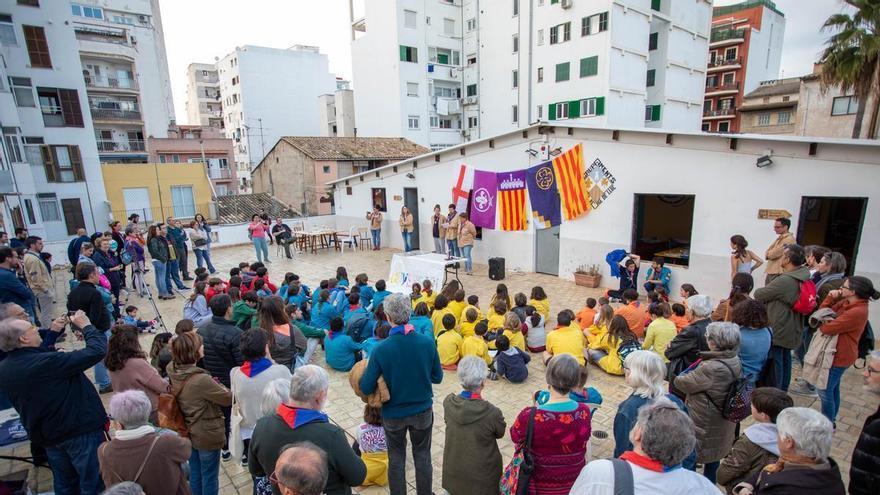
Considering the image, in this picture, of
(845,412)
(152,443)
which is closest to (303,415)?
(152,443)

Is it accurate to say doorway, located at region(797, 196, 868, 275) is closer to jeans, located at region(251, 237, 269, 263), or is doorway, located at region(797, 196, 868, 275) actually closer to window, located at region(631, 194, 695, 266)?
window, located at region(631, 194, 695, 266)

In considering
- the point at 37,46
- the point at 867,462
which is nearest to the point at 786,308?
the point at 867,462

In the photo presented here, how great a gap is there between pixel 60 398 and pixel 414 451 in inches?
103

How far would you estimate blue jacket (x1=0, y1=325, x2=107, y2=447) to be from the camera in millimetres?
2857

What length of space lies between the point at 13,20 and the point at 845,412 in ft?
90.9

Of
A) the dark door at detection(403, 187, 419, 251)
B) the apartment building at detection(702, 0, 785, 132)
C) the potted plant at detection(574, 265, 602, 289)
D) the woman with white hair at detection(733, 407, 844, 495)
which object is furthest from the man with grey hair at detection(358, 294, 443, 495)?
the apartment building at detection(702, 0, 785, 132)

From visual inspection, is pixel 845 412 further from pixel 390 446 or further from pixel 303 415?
pixel 303 415

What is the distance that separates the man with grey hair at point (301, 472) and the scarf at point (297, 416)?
0.46 metres

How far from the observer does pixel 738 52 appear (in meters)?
39.1

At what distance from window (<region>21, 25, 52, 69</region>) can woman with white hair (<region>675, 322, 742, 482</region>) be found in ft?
83.7

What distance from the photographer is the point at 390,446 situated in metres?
3.42

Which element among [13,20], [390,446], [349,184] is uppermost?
[13,20]

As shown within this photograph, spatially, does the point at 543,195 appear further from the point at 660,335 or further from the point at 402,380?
the point at 402,380

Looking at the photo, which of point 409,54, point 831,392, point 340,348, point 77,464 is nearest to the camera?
point 77,464
